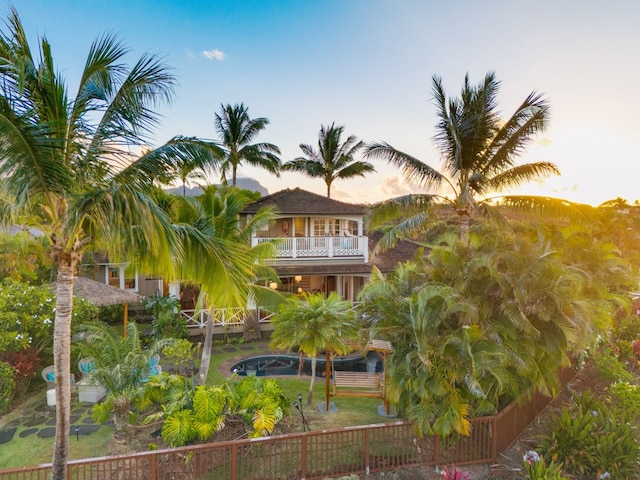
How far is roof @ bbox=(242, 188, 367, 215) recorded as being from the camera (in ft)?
50.4

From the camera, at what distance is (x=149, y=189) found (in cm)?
547

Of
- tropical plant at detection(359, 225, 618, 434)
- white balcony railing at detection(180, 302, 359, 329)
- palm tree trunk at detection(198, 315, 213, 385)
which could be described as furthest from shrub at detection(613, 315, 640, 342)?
palm tree trunk at detection(198, 315, 213, 385)

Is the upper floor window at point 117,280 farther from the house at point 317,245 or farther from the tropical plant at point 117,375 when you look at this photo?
the tropical plant at point 117,375

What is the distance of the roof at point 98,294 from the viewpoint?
11.2 m

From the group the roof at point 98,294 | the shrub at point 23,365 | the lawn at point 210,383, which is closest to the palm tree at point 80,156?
the lawn at point 210,383

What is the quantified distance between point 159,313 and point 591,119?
18.3m

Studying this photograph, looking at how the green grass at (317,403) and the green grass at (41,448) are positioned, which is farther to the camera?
the green grass at (317,403)

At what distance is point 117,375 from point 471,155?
11576mm

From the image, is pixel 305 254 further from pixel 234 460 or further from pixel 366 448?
pixel 234 460

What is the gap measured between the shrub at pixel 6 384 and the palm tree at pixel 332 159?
21176mm

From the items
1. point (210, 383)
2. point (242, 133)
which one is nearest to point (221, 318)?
point (210, 383)

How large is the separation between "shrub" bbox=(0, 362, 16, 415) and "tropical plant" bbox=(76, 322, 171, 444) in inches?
86.5

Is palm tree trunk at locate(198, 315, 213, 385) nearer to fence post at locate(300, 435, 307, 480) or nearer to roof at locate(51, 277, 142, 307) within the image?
roof at locate(51, 277, 142, 307)

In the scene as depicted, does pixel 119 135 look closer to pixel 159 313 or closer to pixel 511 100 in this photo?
pixel 159 313
